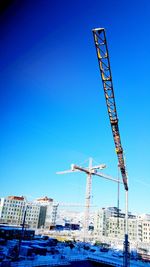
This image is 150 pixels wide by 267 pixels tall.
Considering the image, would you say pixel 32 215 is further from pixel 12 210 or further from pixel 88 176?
pixel 88 176

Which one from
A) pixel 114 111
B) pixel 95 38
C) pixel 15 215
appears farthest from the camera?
pixel 15 215

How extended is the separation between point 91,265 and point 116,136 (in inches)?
679

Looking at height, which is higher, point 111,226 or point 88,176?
point 88,176

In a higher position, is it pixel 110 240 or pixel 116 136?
pixel 116 136

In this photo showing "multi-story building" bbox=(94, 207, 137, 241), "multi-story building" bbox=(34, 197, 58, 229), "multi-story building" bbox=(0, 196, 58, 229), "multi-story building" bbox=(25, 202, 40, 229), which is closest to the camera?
"multi-story building" bbox=(94, 207, 137, 241)

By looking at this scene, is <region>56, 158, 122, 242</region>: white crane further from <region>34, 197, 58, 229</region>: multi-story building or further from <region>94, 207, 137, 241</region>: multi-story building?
<region>34, 197, 58, 229</region>: multi-story building

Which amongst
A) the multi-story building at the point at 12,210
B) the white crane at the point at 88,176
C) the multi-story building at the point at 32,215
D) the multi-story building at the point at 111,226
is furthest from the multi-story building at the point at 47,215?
the white crane at the point at 88,176

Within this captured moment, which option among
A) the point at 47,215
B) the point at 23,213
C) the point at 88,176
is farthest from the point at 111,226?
the point at 88,176

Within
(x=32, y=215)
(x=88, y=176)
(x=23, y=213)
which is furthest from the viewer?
(x=32, y=215)

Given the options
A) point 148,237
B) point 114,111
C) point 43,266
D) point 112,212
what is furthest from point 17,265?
point 112,212

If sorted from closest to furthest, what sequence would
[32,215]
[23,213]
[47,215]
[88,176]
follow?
1. [88,176]
2. [23,213]
3. [32,215]
4. [47,215]

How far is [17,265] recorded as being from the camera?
18.8 meters

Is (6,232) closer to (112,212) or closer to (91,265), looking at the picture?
(91,265)

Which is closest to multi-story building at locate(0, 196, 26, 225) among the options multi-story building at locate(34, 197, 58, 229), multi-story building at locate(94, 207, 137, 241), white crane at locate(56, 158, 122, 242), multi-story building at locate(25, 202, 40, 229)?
multi-story building at locate(25, 202, 40, 229)
